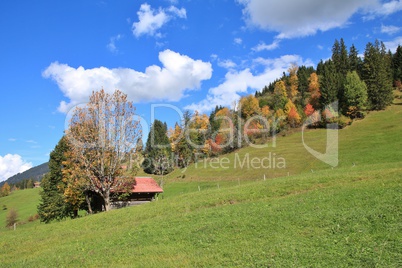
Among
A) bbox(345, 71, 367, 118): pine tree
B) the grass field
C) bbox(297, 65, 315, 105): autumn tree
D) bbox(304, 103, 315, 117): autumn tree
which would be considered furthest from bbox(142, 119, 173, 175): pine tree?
the grass field

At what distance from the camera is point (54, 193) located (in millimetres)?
47656

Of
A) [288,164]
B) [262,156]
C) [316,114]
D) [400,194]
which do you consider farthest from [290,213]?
[316,114]

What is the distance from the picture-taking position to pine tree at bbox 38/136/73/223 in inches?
1817

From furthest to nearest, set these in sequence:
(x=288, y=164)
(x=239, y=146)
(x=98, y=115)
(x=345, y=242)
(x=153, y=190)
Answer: (x=239, y=146)
(x=288, y=164)
(x=153, y=190)
(x=98, y=115)
(x=345, y=242)

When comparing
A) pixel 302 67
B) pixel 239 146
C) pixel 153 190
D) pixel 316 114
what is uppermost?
pixel 302 67

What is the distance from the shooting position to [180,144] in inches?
4252

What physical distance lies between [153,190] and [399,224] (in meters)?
37.8

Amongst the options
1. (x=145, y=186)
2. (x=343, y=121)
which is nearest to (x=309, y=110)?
(x=343, y=121)

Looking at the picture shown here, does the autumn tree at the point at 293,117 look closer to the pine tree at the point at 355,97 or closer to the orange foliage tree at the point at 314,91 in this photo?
the orange foliage tree at the point at 314,91

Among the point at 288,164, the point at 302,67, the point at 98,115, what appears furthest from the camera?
the point at 302,67

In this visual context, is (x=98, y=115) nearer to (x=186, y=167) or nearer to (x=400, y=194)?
(x=400, y=194)

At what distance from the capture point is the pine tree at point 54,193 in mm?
46156

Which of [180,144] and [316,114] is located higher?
[316,114]

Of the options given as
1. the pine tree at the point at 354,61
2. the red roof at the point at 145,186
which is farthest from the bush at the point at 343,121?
the red roof at the point at 145,186
